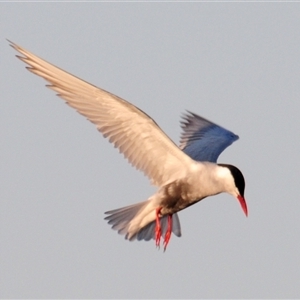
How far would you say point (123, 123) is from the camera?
464 inches

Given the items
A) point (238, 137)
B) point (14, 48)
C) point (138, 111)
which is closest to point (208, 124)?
point (238, 137)

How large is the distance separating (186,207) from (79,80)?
2265 mm

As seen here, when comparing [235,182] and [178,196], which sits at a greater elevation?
[235,182]

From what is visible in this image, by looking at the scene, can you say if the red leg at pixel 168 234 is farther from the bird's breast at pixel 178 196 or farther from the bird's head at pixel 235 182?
the bird's head at pixel 235 182

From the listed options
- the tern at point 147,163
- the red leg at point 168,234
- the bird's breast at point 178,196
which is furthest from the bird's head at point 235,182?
the red leg at point 168,234

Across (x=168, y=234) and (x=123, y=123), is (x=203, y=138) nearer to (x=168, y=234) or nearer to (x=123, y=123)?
(x=168, y=234)

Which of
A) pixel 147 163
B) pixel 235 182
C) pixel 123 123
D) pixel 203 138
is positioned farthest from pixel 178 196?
pixel 203 138

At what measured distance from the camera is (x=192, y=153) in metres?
14.2

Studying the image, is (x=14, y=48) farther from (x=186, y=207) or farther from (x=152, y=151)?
(x=186, y=207)

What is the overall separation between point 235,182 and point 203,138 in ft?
8.87

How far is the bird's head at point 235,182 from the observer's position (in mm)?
12047

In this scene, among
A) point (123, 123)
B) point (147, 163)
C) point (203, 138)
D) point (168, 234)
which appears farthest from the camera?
point (203, 138)

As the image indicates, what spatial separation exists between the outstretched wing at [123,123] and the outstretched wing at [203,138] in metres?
1.73

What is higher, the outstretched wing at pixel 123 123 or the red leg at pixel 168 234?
the outstretched wing at pixel 123 123
